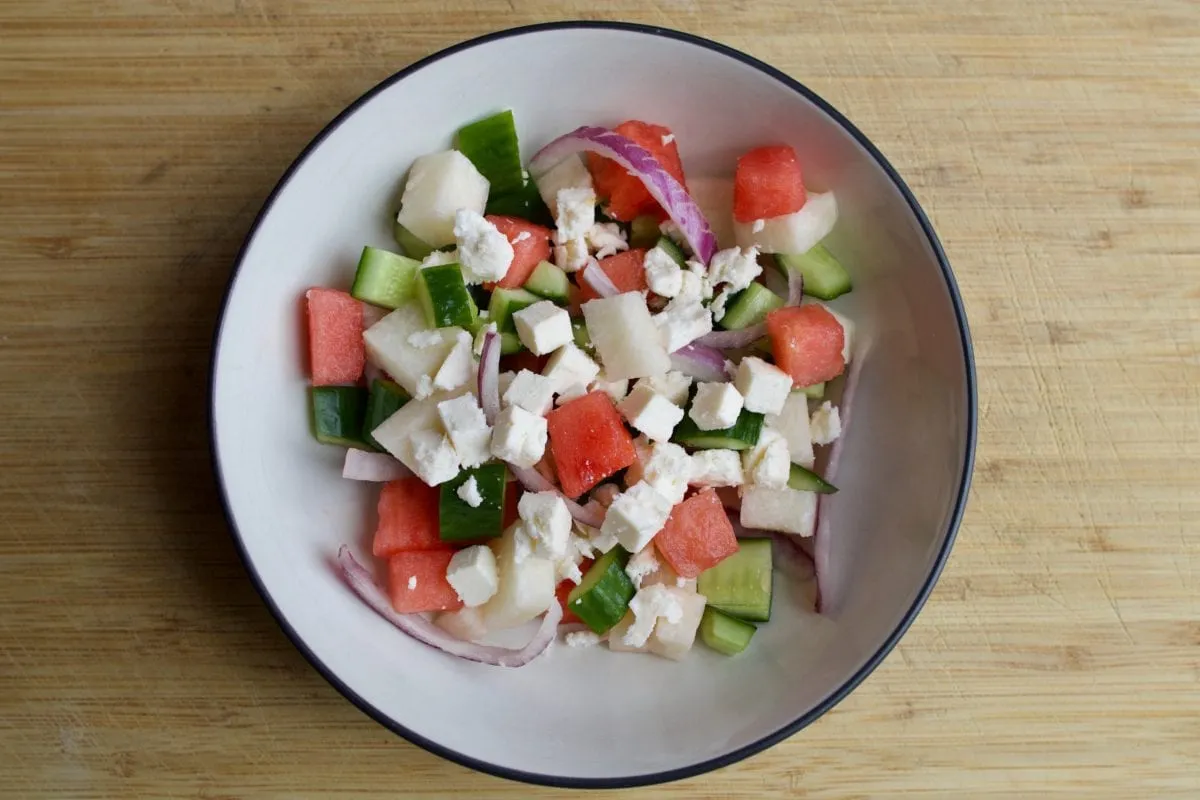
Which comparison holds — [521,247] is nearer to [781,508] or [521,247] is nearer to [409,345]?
[409,345]

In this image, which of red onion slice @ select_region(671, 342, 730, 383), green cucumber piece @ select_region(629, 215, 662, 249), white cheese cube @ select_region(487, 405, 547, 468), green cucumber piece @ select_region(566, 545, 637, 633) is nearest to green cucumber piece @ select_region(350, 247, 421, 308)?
white cheese cube @ select_region(487, 405, 547, 468)

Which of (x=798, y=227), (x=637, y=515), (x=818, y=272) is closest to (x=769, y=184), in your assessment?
(x=798, y=227)

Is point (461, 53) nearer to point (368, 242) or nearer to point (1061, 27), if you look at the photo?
point (368, 242)

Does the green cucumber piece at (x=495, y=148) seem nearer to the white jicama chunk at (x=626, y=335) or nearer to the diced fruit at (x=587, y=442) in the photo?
the white jicama chunk at (x=626, y=335)

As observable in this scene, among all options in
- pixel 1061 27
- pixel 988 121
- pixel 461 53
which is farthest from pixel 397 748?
pixel 1061 27

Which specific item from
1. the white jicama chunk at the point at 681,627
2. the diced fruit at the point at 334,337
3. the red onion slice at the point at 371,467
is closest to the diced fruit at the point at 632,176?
the diced fruit at the point at 334,337

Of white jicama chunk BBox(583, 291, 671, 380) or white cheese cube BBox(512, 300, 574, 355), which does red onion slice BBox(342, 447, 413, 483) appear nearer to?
white cheese cube BBox(512, 300, 574, 355)
